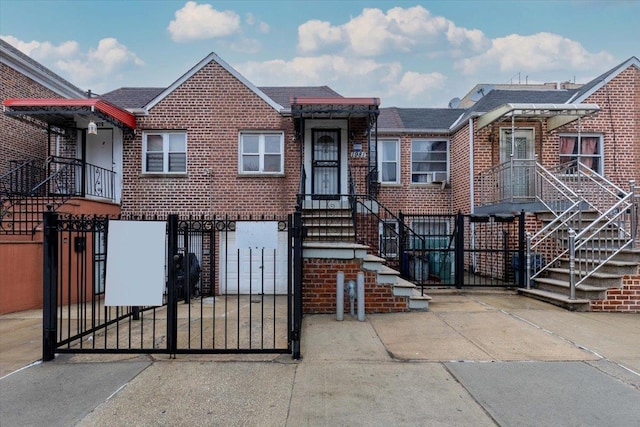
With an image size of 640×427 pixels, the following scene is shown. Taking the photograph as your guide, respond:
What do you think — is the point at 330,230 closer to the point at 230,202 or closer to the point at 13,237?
the point at 230,202

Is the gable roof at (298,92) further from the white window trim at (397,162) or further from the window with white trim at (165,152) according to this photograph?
the window with white trim at (165,152)

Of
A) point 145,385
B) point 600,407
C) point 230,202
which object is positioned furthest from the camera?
point 230,202

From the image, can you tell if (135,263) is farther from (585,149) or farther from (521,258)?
(585,149)

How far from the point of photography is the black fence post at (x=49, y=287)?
475cm

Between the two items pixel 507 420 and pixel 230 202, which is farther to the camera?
pixel 230 202

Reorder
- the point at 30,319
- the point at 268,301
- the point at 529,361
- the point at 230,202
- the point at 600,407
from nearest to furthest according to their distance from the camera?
the point at 600,407
the point at 529,361
the point at 30,319
the point at 268,301
the point at 230,202

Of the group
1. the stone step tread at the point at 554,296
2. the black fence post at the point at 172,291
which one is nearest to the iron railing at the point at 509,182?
the stone step tread at the point at 554,296

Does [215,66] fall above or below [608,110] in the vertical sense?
above

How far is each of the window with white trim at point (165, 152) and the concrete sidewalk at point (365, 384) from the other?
6.51 m

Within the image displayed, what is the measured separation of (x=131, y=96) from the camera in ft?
47.9

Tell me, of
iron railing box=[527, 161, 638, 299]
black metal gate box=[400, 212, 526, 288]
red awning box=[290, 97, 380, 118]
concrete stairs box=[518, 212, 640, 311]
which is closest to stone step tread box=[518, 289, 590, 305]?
concrete stairs box=[518, 212, 640, 311]

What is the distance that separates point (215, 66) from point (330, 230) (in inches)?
253

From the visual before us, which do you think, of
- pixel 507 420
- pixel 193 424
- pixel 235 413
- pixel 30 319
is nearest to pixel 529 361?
pixel 507 420

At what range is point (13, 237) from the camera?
883cm
